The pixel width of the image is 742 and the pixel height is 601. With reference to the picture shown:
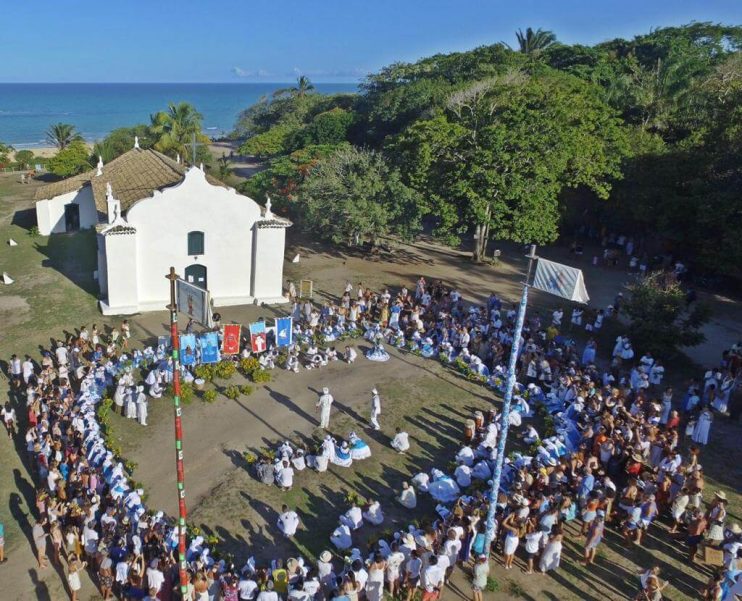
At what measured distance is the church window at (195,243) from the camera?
1135 inches

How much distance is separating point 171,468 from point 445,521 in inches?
325

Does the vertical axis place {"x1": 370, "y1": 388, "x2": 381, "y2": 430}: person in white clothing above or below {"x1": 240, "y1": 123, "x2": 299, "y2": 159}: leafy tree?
below

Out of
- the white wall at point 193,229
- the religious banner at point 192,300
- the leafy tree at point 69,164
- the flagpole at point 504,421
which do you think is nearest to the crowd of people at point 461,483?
the flagpole at point 504,421

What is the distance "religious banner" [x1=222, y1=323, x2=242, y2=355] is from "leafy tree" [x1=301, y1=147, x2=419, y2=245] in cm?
1474

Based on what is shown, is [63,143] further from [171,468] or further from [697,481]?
[697,481]

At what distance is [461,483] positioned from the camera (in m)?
17.1

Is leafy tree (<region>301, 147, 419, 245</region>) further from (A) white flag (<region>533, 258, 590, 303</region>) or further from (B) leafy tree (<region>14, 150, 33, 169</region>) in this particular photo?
(B) leafy tree (<region>14, 150, 33, 169</region>)

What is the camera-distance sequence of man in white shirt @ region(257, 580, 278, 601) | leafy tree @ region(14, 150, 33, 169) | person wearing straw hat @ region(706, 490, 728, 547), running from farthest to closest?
leafy tree @ region(14, 150, 33, 169), person wearing straw hat @ region(706, 490, 728, 547), man in white shirt @ region(257, 580, 278, 601)

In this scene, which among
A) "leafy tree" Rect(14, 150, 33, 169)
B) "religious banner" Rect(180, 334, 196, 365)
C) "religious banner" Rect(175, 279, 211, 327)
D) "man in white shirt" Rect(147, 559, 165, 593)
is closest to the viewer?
"man in white shirt" Rect(147, 559, 165, 593)

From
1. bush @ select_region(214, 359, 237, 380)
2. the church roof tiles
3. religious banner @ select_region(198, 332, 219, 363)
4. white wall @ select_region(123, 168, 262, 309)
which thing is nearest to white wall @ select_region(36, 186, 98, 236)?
the church roof tiles

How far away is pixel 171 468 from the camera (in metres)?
17.8

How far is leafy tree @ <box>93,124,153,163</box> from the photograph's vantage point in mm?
57300

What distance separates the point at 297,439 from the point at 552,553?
8.75 metres

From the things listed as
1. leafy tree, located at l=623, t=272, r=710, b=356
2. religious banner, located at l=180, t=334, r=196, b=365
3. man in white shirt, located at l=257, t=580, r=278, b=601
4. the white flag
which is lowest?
man in white shirt, located at l=257, t=580, r=278, b=601
